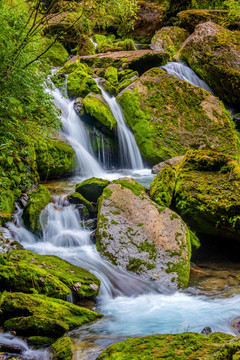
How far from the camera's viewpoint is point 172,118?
1153 centimetres

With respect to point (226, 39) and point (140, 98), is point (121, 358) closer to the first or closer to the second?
point (140, 98)

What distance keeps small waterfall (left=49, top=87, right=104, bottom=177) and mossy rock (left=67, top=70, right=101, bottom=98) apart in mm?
595

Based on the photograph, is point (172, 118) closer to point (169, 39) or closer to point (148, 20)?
point (169, 39)

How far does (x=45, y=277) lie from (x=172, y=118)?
8969 mm

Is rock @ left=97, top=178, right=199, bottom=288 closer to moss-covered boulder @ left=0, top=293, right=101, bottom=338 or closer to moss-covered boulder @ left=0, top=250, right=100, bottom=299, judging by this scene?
moss-covered boulder @ left=0, top=250, right=100, bottom=299

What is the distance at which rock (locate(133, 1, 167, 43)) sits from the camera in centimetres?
2267

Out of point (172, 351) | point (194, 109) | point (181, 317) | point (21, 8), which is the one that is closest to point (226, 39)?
point (194, 109)

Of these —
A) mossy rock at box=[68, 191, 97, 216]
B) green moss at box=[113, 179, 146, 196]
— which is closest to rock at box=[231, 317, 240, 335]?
green moss at box=[113, 179, 146, 196]

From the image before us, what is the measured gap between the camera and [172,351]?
95.7 inches

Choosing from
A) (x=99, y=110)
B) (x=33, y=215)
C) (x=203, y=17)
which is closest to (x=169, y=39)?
(x=203, y=17)

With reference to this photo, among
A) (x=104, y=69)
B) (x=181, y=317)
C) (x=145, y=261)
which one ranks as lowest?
(x=181, y=317)

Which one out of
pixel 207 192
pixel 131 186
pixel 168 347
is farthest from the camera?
pixel 131 186

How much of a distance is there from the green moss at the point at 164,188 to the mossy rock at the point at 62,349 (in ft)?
12.1

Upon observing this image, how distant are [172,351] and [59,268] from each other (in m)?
2.54
